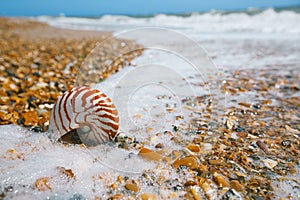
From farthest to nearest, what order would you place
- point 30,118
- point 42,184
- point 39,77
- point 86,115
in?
1. point 39,77
2. point 30,118
3. point 86,115
4. point 42,184

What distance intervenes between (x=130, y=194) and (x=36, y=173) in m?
0.75

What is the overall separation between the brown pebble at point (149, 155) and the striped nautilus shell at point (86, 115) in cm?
34

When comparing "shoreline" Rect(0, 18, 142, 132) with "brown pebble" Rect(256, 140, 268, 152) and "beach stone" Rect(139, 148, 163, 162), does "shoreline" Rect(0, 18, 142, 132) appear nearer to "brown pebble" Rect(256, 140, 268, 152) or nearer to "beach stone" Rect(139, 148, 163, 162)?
"beach stone" Rect(139, 148, 163, 162)

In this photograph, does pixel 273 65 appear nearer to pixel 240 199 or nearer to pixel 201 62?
pixel 201 62

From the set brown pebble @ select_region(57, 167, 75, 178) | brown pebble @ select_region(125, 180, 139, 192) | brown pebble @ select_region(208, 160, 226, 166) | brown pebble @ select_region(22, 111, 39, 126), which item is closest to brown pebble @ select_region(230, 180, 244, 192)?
brown pebble @ select_region(208, 160, 226, 166)

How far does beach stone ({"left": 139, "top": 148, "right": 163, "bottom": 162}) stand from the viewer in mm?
2295

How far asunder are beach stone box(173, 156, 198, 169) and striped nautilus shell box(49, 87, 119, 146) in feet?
2.13

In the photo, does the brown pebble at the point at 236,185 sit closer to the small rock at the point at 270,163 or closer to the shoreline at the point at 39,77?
the small rock at the point at 270,163

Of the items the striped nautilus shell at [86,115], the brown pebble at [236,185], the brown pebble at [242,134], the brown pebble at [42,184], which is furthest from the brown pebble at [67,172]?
the brown pebble at [242,134]

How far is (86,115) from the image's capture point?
2174 mm

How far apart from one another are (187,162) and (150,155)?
349 millimetres

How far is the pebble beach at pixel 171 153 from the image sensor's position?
1912 millimetres

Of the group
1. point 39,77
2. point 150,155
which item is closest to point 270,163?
point 150,155

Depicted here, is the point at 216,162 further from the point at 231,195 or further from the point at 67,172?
the point at 67,172
